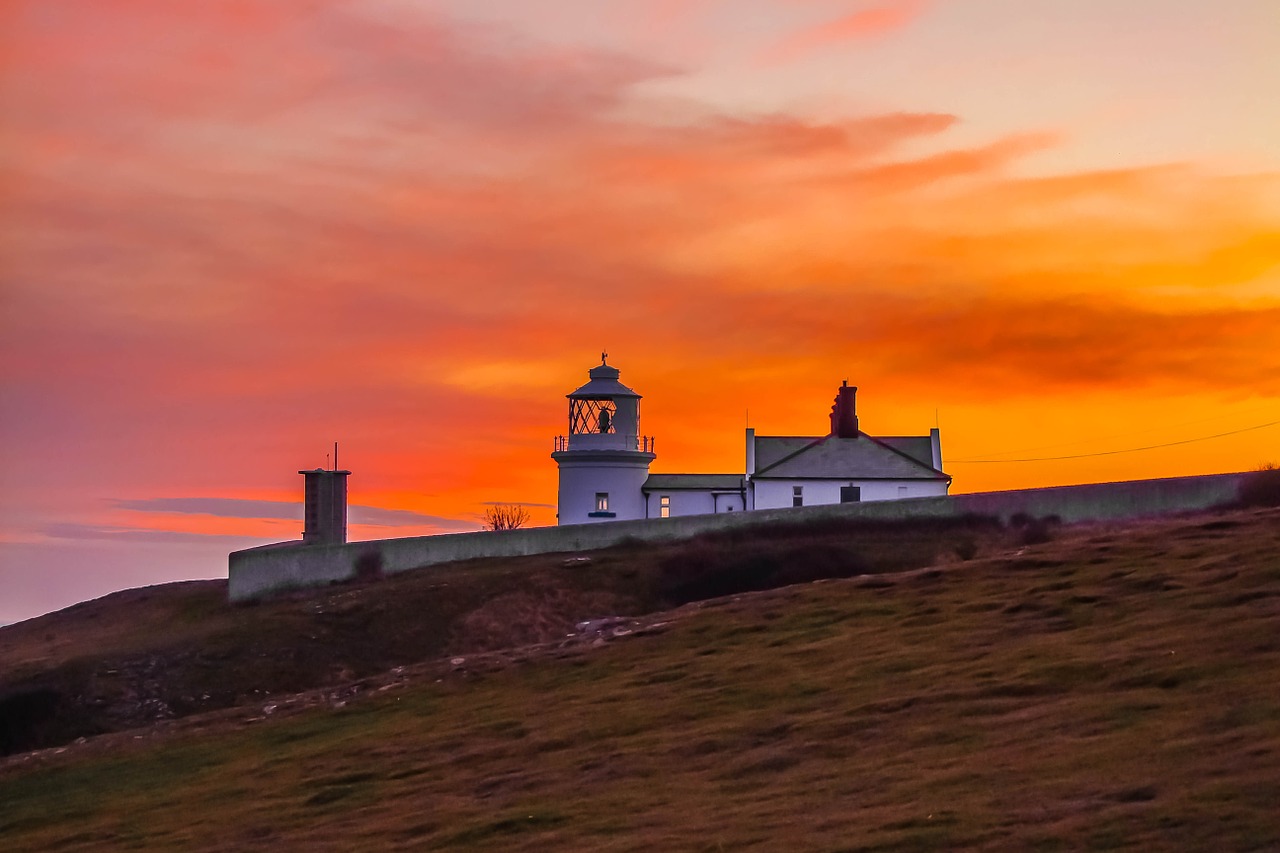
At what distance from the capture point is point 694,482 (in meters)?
64.9

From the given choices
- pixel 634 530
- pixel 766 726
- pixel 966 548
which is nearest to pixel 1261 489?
pixel 966 548

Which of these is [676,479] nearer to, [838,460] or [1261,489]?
[838,460]

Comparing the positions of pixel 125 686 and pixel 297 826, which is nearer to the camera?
pixel 297 826

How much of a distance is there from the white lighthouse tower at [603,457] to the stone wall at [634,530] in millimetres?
14098

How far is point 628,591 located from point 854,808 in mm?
25956

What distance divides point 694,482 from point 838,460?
19.6 ft

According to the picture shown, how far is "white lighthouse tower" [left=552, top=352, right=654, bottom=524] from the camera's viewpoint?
62.9 m

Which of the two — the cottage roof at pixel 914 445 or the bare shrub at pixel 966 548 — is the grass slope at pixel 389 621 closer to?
the bare shrub at pixel 966 548

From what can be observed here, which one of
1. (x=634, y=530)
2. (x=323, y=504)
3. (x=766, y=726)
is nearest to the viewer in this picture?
(x=766, y=726)

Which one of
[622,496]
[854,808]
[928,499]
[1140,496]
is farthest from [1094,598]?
[622,496]

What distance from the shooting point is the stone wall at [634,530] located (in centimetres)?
4300

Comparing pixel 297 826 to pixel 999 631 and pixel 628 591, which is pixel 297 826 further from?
pixel 628 591

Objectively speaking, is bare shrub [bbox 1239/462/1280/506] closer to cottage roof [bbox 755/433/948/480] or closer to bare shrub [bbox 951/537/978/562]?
bare shrub [bbox 951/537/978/562]

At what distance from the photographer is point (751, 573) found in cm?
4419
